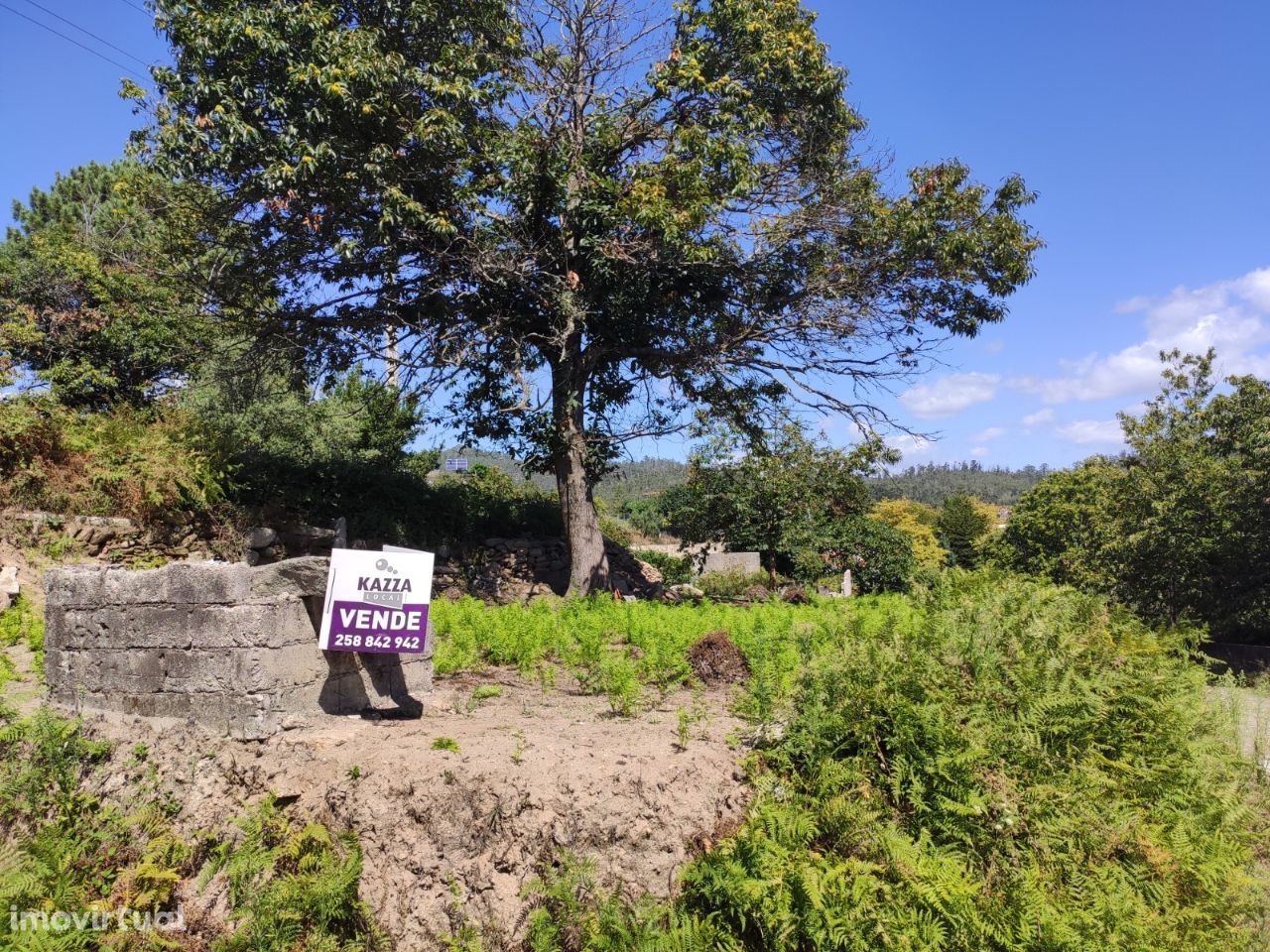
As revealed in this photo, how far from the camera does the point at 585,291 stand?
39.0 feet

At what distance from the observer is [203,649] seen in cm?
533

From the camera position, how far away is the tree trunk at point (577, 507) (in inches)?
488

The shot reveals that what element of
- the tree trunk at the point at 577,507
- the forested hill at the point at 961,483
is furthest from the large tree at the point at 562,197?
the forested hill at the point at 961,483

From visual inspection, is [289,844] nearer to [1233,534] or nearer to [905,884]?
[905,884]

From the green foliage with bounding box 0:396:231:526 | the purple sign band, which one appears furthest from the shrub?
the green foliage with bounding box 0:396:231:526

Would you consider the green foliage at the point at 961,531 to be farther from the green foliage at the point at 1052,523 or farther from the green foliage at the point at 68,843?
the green foliage at the point at 68,843

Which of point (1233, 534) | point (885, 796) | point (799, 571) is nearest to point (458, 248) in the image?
point (799, 571)

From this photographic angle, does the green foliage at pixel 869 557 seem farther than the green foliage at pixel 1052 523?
No

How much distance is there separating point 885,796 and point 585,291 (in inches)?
350

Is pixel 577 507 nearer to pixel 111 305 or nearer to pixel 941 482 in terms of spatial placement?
pixel 111 305

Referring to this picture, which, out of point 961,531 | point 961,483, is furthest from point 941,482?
point 961,531

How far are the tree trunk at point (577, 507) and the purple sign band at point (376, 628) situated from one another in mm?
6746

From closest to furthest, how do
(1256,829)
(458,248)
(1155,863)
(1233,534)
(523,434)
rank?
(1155,863), (1256,829), (458,248), (523,434), (1233,534)

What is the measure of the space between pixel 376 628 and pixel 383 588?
27cm
